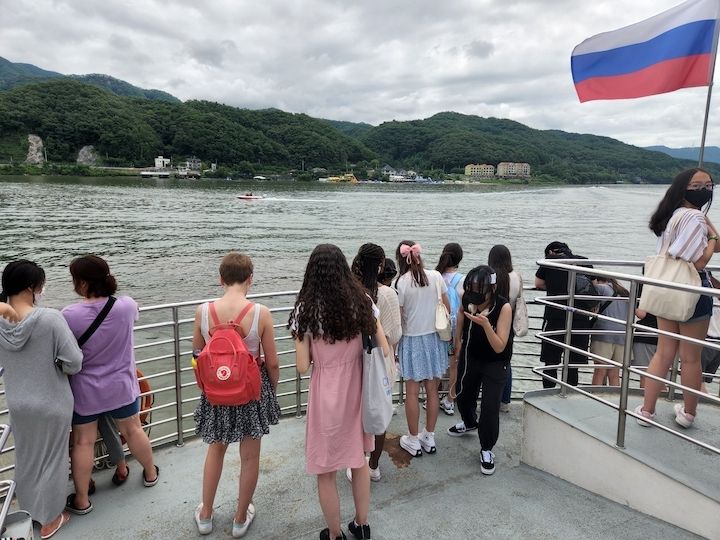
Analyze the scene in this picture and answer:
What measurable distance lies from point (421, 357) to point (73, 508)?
8.23ft

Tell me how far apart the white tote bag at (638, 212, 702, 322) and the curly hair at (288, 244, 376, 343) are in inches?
75.2

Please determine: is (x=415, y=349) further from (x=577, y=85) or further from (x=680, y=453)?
(x=577, y=85)

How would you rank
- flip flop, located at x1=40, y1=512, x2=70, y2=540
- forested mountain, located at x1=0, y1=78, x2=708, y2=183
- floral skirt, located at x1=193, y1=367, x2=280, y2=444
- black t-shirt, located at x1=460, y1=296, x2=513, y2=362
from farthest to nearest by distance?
1. forested mountain, located at x1=0, y1=78, x2=708, y2=183
2. black t-shirt, located at x1=460, y1=296, x2=513, y2=362
3. flip flop, located at x1=40, y1=512, x2=70, y2=540
4. floral skirt, located at x1=193, y1=367, x2=280, y2=444

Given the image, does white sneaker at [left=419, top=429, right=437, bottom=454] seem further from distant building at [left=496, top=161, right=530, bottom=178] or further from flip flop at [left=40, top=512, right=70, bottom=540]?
distant building at [left=496, top=161, right=530, bottom=178]

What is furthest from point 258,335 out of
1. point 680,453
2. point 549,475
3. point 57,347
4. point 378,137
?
point 378,137

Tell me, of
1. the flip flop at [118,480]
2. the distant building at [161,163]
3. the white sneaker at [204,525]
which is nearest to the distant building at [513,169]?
the distant building at [161,163]

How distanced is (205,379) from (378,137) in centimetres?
15968

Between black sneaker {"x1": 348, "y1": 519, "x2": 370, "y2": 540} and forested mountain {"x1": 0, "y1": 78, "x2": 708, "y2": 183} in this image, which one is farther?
forested mountain {"x1": 0, "y1": 78, "x2": 708, "y2": 183}

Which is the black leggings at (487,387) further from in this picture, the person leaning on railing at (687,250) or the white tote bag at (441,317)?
the person leaning on railing at (687,250)

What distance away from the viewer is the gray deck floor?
112 inches

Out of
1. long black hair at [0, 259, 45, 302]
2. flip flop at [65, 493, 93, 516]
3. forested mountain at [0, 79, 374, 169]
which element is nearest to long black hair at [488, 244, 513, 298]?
long black hair at [0, 259, 45, 302]

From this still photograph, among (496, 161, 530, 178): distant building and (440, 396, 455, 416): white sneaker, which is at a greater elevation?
(496, 161, 530, 178): distant building

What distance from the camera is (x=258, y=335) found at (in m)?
2.64

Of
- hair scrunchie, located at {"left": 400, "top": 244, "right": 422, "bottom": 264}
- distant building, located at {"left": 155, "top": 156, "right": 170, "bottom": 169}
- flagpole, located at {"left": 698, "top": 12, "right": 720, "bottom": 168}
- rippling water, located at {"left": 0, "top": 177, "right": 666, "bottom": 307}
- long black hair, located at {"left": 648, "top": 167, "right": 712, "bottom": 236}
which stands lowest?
rippling water, located at {"left": 0, "top": 177, "right": 666, "bottom": 307}
